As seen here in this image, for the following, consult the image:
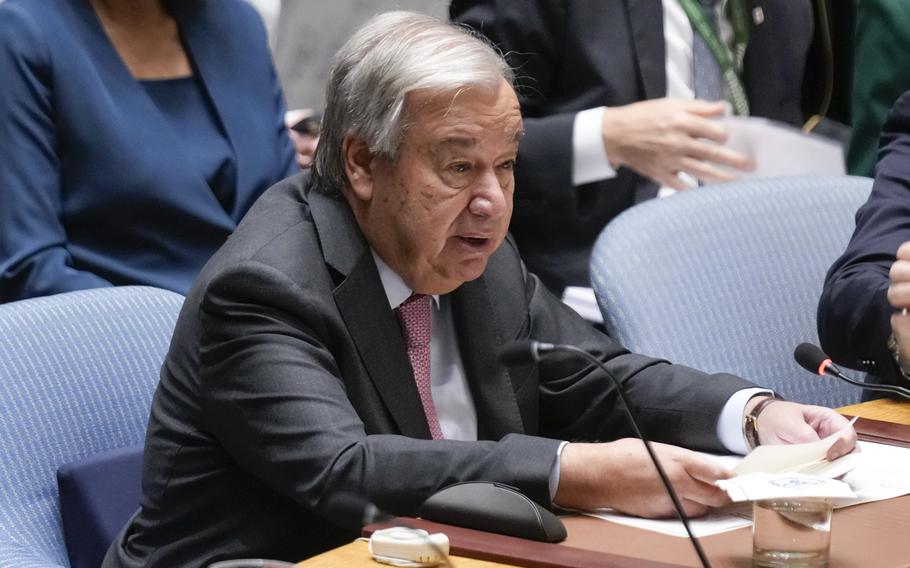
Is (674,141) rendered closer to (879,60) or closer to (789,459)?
(879,60)

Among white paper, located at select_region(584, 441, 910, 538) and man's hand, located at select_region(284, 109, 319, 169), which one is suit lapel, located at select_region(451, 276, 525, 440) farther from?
man's hand, located at select_region(284, 109, 319, 169)

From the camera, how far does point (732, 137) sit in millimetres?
2557

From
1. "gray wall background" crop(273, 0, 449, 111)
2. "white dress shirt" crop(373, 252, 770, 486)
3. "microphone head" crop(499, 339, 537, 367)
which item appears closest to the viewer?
"microphone head" crop(499, 339, 537, 367)

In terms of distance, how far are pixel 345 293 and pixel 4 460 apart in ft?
1.75

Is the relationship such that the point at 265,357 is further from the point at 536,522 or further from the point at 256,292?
the point at 536,522

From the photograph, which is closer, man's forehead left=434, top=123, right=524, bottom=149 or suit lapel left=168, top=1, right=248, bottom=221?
man's forehead left=434, top=123, right=524, bottom=149

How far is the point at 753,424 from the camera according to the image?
6.69 ft

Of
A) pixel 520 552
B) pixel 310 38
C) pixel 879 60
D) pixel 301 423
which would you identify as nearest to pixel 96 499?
pixel 301 423

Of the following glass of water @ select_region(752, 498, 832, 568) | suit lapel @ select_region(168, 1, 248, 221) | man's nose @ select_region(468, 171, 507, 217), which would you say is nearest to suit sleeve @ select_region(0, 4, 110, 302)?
suit lapel @ select_region(168, 1, 248, 221)

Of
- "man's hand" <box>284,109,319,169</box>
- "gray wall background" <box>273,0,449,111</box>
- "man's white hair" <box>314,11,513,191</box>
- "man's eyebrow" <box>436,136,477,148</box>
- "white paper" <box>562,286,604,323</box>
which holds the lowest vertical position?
"gray wall background" <box>273,0,449,111</box>

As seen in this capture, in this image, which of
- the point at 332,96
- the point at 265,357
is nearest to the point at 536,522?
the point at 265,357

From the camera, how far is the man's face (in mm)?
2035

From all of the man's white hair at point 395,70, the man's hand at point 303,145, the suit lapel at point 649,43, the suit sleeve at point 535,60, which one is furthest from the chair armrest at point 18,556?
the suit lapel at point 649,43

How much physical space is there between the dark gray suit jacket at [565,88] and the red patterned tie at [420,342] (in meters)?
0.80
